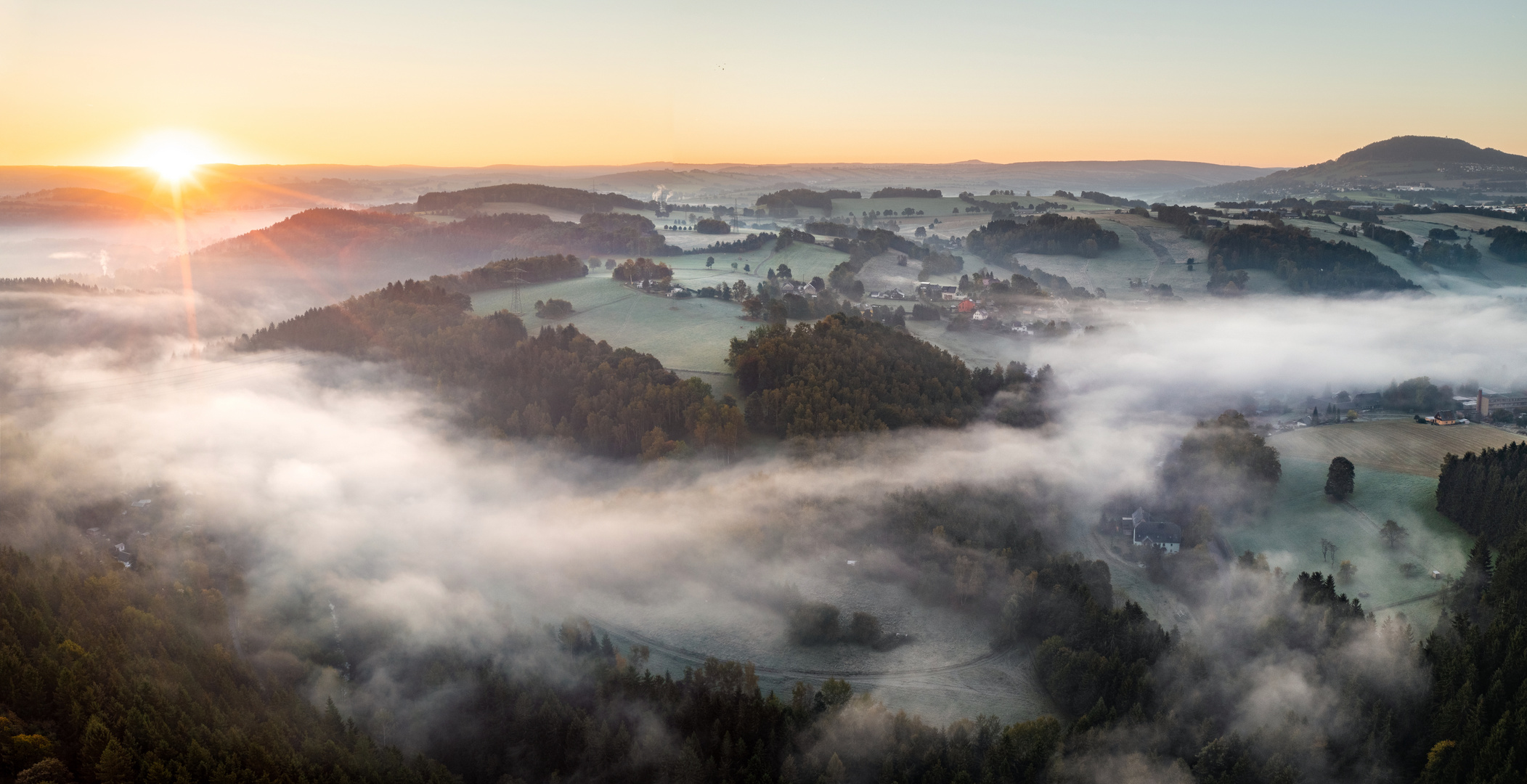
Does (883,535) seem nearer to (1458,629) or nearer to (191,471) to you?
(1458,629)

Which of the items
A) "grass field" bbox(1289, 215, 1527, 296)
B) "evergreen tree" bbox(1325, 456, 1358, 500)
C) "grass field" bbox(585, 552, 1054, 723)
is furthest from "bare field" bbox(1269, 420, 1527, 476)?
"grass field" bbox(1289, 215, 1527, 296)

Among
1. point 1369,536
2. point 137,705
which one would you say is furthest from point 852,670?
point 1369,536

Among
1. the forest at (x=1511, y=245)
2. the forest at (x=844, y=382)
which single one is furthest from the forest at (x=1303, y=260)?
the forest at (x=844, y=382)

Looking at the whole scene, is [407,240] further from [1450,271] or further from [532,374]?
[1450,271]

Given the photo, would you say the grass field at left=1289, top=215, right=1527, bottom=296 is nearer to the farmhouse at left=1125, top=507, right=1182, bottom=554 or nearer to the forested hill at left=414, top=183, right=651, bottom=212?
the farmhouse at left=1125, top=507, right=1182, bottom=554

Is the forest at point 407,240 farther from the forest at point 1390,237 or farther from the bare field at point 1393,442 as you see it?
the forest at point 1390,237

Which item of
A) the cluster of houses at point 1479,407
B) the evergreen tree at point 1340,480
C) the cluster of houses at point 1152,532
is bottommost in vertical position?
the cluster of houses at point 1152,532
